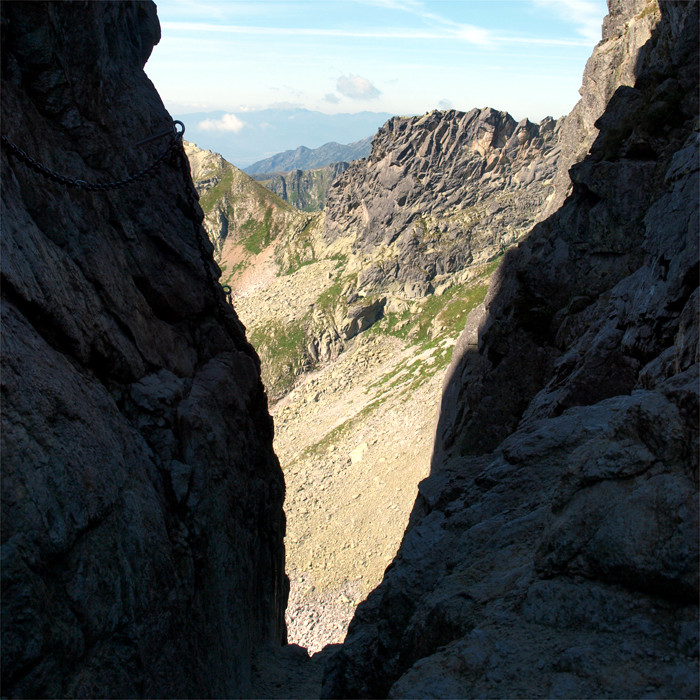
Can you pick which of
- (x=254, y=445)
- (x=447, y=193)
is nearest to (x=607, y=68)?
(x=254, y=445)

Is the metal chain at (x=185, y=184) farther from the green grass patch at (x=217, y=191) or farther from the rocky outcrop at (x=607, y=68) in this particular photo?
the green grass patch at (x=217, y=191)

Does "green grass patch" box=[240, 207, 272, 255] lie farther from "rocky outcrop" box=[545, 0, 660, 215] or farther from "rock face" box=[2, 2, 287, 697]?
"rock face" box=[2, 2, 287, 697]

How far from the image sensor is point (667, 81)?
2095cm

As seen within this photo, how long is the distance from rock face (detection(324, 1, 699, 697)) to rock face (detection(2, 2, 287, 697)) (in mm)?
4811

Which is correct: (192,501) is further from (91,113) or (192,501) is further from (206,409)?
(91,113)

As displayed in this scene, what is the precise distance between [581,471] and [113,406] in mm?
10112

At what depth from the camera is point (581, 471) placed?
9336 mm

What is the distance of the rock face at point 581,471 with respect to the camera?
25.3 ft

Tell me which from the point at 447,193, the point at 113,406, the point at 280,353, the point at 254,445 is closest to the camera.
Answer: the point at 113,406

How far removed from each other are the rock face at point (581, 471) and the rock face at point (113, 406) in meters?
4.81

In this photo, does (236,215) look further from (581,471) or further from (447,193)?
(581,471)

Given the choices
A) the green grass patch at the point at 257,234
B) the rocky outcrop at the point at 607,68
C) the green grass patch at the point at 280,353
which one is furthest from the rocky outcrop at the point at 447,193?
the rocky outcrop at the point at 607,68

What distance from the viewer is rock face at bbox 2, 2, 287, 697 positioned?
31.9 ft

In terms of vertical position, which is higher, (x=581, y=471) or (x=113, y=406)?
(x=113, y=406)
